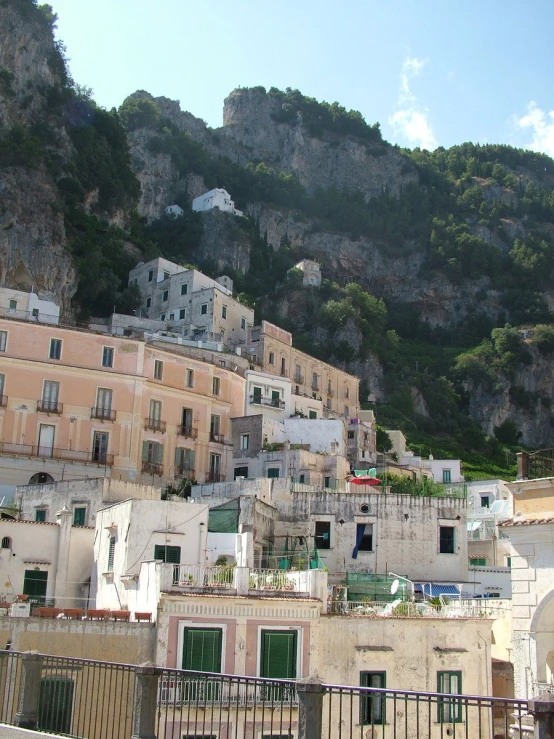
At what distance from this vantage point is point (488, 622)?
24.5 meters

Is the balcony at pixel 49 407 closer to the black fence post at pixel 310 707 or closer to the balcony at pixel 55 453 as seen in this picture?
the balcony at pixel 55 453

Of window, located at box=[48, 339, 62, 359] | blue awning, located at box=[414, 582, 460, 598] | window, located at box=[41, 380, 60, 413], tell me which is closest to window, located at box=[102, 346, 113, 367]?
window, located at box=[48, 339, 62, 359]

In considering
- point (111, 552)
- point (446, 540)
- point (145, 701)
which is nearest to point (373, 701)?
point (111, 552)

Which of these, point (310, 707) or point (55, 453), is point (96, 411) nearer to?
point (55, 453)

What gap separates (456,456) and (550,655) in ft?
228

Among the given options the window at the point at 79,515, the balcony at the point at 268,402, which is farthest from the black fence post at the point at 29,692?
the balcony at the point at 268,402

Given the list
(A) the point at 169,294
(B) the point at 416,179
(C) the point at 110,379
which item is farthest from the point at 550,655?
→ (B) the point at 416,179

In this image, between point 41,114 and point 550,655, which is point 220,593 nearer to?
point 550,655

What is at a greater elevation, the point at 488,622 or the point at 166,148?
the point at 166,148

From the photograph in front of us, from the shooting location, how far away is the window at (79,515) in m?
32.3

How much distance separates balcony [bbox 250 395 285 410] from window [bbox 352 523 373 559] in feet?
72.3

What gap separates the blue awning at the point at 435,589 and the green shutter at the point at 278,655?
360 inches

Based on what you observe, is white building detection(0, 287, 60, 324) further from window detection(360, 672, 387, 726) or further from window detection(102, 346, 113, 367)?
window detection(360, 672, 387, 726)

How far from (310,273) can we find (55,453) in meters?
65.4
